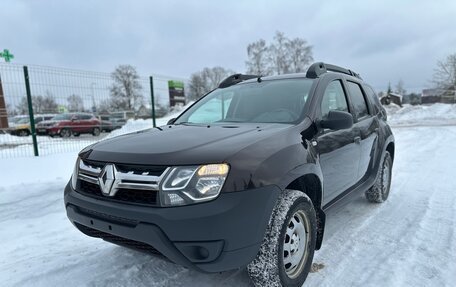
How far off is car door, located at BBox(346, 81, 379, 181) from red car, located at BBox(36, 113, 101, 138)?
13.3 meters

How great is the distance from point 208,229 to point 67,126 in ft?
56.5

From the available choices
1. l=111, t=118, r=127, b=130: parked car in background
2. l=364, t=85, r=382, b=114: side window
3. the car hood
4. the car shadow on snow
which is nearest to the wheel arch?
the car hood

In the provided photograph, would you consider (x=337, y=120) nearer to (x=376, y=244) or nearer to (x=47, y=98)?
(x=376, y=244)

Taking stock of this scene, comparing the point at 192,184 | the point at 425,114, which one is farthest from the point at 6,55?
the point at 425,114

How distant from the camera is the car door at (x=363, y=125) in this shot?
3902mm

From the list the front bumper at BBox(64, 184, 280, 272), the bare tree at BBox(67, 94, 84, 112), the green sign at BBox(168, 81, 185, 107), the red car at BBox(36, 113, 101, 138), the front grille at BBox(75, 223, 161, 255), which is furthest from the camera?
the red car at BBox(36, 113, 101, 138)

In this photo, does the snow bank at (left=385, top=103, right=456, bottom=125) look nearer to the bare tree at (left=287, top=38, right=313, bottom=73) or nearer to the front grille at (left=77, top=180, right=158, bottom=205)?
the front grille at (left=77, top=180, right=158, bottom=205)

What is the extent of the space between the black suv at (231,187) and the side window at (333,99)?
0.09 feet

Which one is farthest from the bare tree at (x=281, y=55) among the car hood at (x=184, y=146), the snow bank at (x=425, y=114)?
the car hood at (x=184, y=146)

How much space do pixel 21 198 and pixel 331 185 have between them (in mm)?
4622

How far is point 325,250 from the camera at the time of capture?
10.9 feet

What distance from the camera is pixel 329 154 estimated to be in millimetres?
3098

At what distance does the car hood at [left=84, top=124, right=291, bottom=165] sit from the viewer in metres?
2.18

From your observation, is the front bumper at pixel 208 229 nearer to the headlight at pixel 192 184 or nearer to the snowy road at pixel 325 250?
the headlight at pixel 192 184
